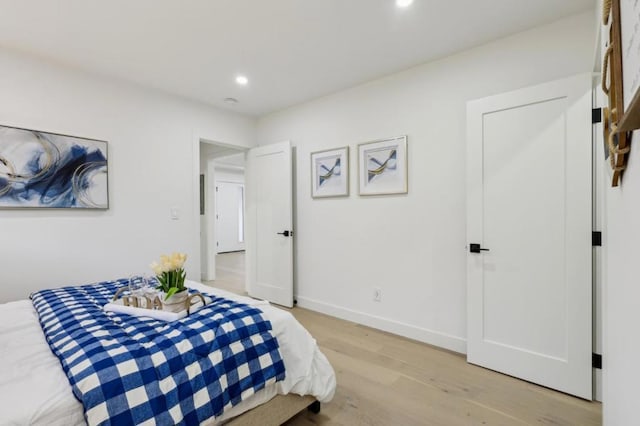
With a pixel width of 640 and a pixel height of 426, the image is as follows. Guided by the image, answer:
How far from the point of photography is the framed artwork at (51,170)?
97.8 inches

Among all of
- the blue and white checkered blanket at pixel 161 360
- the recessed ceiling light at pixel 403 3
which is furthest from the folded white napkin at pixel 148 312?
the recessed ceiling light at pixel 403 3

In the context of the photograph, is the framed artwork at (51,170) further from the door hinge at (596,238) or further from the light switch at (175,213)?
the door hinge at (596,238)

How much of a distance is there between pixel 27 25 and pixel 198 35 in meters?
1.16

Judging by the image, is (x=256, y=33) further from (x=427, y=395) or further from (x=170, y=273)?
(x=427, y=395)

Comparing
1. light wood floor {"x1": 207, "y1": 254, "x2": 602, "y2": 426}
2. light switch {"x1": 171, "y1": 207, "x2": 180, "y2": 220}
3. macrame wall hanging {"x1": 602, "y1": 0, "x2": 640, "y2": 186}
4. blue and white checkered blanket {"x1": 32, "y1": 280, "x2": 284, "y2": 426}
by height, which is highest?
macrame wall hanging {"x1": 602, "y1": 0, "x2": 640, "y2": 186}

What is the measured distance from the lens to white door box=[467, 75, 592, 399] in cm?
201

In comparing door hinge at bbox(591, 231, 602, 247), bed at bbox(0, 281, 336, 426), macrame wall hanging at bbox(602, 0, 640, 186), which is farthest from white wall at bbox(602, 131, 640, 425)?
bed at bbox(0, 281, 336, 426)

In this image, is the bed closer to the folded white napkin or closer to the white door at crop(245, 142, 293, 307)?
the folded white napkin

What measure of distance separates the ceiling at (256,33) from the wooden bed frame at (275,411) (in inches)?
92.8

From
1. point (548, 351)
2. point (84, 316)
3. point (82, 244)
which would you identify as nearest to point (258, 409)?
point (84, 316)

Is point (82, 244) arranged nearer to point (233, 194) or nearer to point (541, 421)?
point (541, 421)

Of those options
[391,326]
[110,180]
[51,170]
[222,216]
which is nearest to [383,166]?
[391,326]

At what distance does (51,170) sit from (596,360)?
436 centimetres

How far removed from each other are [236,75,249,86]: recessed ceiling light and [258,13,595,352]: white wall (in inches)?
→ 33.7
